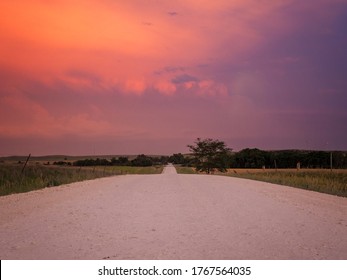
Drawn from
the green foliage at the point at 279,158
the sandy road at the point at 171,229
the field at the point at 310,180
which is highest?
the green foliage at the point at 279,158

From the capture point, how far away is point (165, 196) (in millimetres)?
16562

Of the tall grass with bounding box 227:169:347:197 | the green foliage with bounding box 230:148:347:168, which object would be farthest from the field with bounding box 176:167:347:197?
the green foliage with bounding box 230:148:347:168

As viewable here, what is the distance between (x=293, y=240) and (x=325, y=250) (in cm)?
88

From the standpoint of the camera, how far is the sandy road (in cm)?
693

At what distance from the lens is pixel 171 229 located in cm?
907

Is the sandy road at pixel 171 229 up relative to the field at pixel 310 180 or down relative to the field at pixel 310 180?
up

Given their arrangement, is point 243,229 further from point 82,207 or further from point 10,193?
point 10,193

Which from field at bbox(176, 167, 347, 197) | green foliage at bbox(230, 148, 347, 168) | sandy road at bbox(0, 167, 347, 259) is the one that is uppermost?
green foliage at bbox(230, 148, 347, 168)

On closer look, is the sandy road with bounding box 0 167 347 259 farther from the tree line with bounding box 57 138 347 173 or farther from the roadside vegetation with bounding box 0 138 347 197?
the tree line with bounding box 57 138 347 173

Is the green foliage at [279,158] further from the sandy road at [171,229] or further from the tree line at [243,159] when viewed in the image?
the sandy road at [171,229]

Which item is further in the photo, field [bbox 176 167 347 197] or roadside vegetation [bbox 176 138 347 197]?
roadside vegetation [bbox 176 138 347 197]

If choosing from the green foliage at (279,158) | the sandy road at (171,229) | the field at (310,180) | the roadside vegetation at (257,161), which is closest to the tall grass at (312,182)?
the field at (310,180)

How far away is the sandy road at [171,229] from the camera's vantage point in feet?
22.7
